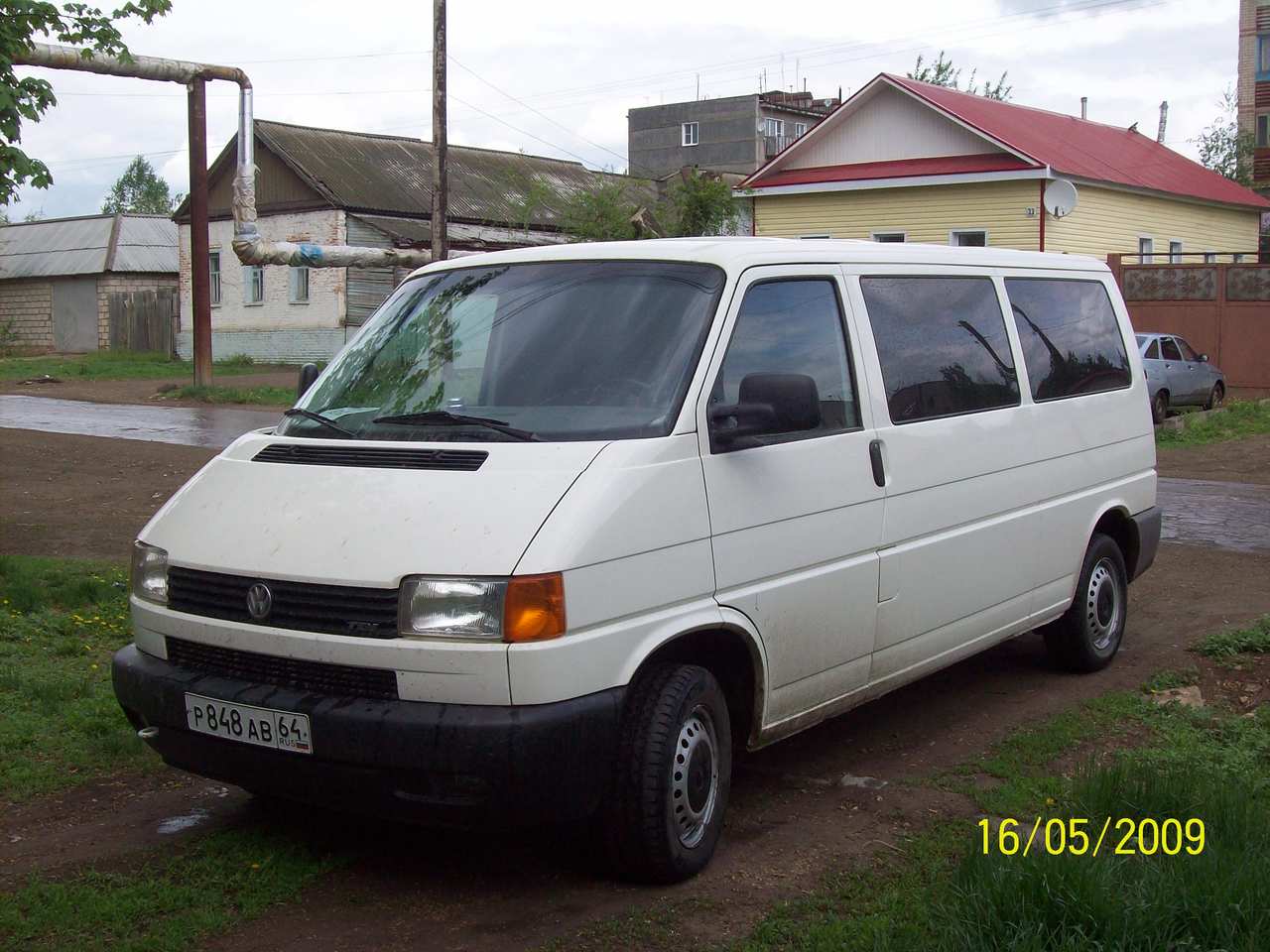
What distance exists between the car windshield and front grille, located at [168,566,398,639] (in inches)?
27.2

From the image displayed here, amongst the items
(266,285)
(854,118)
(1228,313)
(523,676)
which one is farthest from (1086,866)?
(266,285)

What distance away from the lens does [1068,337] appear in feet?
22.2

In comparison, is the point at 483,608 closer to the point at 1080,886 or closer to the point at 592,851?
the point at 592,851

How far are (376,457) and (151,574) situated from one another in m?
0.87

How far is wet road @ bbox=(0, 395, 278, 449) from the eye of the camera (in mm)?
19609

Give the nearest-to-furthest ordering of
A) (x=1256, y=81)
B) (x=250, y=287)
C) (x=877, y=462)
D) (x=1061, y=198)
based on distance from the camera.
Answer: (x=877, y=462)
(x=1061, y=198)
(x=250, y=287)
(x=1256, y=81)

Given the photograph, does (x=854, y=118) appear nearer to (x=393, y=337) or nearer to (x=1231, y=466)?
(x=1231, y=466)

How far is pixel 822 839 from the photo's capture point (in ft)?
15.3

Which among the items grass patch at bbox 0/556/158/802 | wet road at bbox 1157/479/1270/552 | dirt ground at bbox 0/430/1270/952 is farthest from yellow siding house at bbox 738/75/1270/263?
grass patch at bbox 0/556/158/802

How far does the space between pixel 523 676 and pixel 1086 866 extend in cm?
156

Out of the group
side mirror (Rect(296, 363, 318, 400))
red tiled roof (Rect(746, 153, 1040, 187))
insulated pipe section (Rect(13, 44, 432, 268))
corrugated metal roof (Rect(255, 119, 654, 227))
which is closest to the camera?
side mirror (Rect(296, 363, 318, 400))

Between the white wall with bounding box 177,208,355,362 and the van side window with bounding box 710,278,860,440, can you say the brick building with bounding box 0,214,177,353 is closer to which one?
the white wall with bounding box 177,208,355,362

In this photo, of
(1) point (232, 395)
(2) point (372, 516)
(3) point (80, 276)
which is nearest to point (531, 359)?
(2) point (372, 516)

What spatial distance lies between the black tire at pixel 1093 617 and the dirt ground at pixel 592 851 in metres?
0.11
